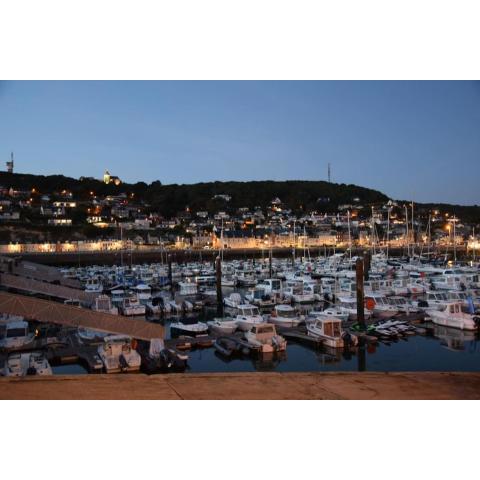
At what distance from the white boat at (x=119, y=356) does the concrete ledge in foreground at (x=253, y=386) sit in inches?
172

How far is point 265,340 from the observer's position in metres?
11.9

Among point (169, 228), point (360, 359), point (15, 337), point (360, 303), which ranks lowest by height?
point (360, 359)

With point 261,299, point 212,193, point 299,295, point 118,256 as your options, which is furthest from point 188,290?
point 212,193

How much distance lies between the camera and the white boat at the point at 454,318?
45.7ft

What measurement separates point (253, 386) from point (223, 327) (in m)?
8.76

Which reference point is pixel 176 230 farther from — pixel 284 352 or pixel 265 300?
pixel 284 352

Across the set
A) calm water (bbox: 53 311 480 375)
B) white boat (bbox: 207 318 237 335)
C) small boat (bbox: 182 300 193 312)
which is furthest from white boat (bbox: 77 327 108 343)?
small boat (bbox: 182 300 193 312)

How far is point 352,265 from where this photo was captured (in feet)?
104

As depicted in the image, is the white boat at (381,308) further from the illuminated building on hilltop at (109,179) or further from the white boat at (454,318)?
the illuminated building on hilltop at (109,179)

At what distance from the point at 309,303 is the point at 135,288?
29.6 feet

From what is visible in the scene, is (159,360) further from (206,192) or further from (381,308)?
(206,192)

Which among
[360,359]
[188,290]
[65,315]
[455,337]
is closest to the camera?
[65,315]

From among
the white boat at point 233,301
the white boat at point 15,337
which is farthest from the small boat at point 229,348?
the white boat at point 233,301

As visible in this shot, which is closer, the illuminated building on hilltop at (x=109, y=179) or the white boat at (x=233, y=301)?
the white boat at (x=233, y=301)
